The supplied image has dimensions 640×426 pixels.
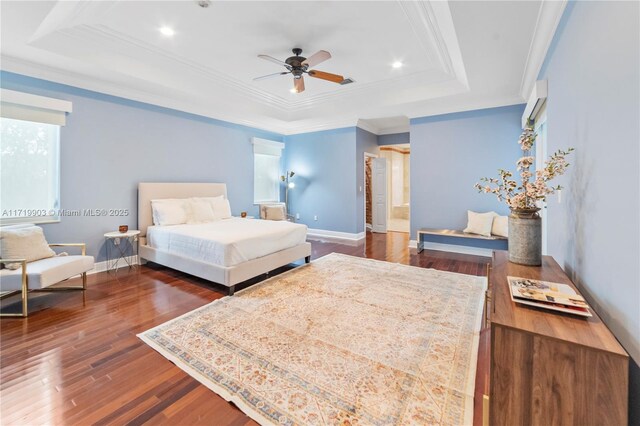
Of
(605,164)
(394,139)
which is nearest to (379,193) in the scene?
(394,139)

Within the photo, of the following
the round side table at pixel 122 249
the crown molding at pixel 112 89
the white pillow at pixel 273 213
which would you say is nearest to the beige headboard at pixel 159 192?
the round side table at pixel 122 249

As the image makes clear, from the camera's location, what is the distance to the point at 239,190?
6.28m

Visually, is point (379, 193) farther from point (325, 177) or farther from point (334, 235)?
point (334, 235)

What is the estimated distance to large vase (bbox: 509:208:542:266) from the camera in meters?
1.82

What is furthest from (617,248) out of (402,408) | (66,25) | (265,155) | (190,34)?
(265,155)

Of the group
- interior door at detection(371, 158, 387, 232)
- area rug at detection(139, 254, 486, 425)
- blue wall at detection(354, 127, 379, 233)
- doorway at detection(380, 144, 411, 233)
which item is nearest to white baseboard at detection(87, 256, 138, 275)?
area rug at detection(139, 254, 486, 425)

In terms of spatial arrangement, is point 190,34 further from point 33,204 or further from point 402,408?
point 402,408

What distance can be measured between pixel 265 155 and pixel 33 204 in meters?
4.32

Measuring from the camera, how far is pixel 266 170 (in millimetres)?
7074

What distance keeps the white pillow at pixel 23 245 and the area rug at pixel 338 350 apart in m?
1.80

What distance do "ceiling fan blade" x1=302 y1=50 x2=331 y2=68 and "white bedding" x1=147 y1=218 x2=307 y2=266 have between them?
7.07ft

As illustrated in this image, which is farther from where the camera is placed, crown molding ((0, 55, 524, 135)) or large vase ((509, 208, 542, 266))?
crown molding ((0, 55, 524, 135))

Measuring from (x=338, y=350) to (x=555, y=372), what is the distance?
4.67ft

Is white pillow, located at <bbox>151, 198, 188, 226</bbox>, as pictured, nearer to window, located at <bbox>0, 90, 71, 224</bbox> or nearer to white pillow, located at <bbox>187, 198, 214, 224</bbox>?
white pillow, located at <bbox>187, 198, 214, 224</bbox>
